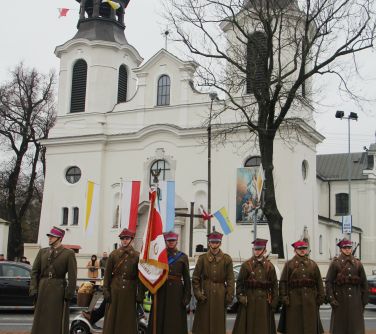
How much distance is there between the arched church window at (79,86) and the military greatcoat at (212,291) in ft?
100.0

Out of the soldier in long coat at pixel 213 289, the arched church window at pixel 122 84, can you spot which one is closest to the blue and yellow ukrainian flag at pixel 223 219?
the arched church window at pixel 122 84

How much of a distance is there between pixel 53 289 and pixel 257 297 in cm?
333

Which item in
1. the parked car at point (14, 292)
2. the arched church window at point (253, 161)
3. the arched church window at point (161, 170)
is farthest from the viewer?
the arched church window at point (161, 170)

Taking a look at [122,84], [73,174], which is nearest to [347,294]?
[73,174]

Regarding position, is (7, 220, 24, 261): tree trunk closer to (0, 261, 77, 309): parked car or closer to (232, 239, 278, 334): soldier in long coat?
(0, 261, 77, 309): parked car

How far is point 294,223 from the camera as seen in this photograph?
1277 inches

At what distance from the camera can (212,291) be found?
1002cm

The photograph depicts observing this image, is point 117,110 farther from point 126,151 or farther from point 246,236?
point 246,236

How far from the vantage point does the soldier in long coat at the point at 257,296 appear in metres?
9.93

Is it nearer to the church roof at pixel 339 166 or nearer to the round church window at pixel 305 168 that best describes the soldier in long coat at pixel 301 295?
the round church window at pixel 305 168

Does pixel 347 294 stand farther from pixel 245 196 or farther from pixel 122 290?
pixel 245 196

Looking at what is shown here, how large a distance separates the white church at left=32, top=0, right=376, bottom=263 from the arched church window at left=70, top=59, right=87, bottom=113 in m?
0.06

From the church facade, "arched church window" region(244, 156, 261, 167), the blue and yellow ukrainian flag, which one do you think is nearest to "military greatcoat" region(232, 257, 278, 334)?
the blue and yellow ukrainian flag

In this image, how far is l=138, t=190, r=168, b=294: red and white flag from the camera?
32.5 ft
